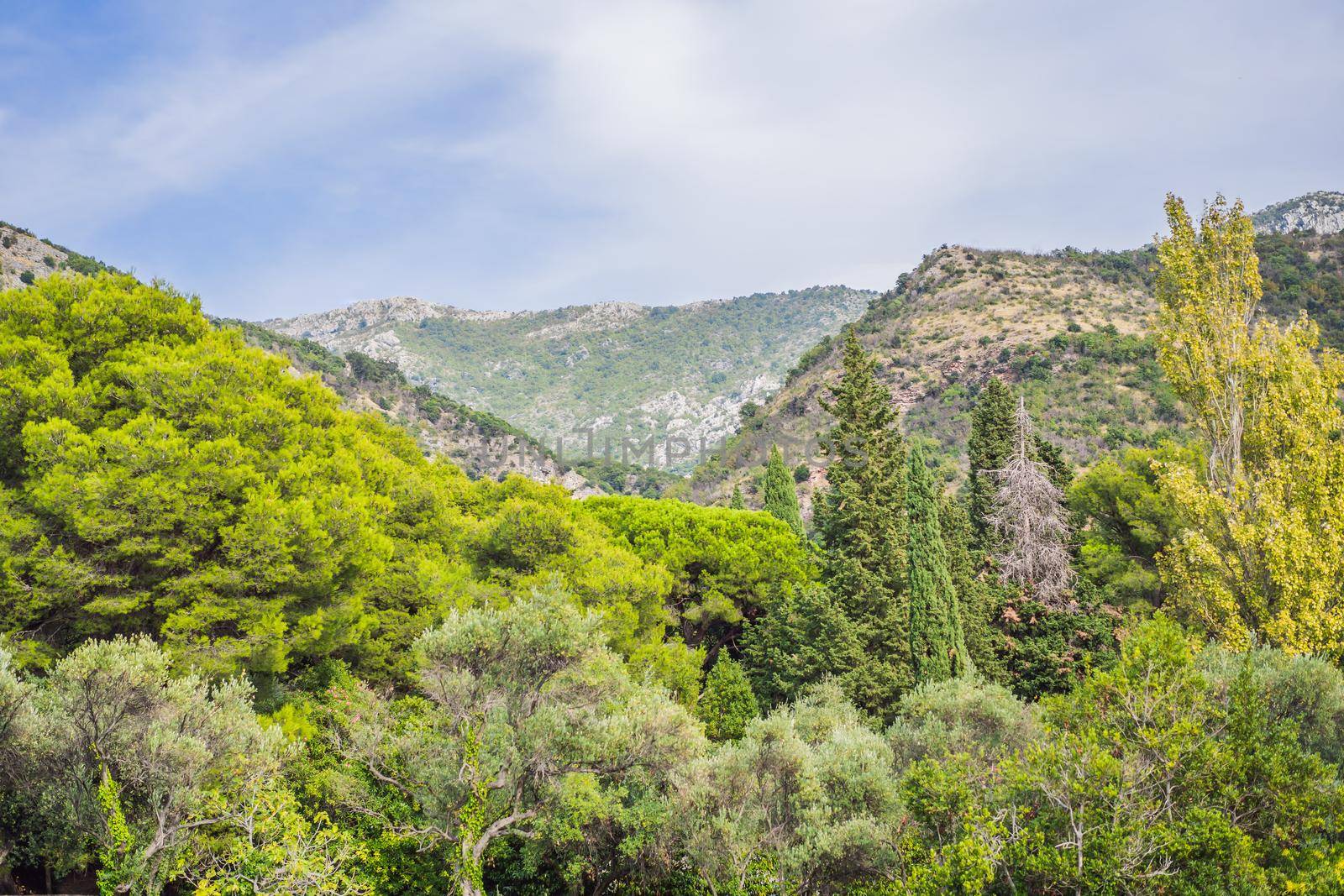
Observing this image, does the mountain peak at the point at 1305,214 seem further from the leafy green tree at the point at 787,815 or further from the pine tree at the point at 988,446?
the leafy green tree at the point at 787,815

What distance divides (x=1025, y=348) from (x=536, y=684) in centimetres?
7180

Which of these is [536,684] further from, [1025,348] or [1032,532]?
[1025,348]

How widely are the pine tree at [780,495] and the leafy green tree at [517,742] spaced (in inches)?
1040

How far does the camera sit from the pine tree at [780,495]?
40.2 m

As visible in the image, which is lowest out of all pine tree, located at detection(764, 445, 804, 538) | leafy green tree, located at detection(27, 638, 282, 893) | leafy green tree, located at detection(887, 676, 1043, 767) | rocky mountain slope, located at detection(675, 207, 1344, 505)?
leafy green tree, located at detection(887, 676, 1043, 767)

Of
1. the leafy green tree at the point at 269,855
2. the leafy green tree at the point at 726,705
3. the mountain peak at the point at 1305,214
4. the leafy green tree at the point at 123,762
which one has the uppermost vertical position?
the mountain peak at the point at 1305,214

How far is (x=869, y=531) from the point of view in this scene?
27.5m

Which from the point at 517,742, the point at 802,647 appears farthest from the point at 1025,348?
the point at 517,742

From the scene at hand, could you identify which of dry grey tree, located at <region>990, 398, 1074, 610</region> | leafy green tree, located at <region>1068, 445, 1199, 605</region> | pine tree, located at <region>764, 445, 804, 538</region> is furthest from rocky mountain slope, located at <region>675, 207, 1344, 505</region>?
dry grey tree, located at <region>990, 398, 1074, 610</region>

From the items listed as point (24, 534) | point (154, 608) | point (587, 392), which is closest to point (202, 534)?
point (154, 608)

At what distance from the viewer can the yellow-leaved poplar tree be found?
16953 millimetres

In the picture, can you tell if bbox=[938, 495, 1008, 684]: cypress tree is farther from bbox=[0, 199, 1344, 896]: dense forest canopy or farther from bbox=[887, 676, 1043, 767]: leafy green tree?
bbox=[887, 676, 1043, 767]: leafy green tree

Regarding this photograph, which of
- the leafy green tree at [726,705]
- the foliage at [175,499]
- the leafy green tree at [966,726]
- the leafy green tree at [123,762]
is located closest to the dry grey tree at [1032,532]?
the leafy green tree at [966,726]

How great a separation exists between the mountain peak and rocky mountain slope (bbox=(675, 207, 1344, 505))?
43.2 m
